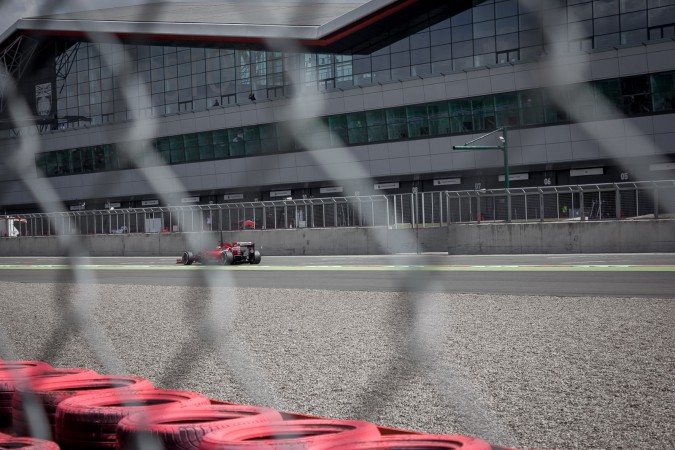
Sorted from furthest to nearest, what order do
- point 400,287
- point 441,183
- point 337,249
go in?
point 441,183
point 337,249
point 400,287

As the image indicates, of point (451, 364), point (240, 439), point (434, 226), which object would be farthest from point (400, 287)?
point (434, 226)

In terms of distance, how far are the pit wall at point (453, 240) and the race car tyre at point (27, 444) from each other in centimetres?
1257

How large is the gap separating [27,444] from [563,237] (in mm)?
19226

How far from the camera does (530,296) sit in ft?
30.7

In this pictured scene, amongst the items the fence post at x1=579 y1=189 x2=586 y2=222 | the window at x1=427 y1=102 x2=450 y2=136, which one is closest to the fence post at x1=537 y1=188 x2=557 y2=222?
the fence post at x1=579 y1=189 x2=586 y2=222

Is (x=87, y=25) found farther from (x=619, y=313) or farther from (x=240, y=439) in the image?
(x=619, y=313)

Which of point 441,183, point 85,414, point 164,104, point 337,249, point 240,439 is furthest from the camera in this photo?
point 441,183

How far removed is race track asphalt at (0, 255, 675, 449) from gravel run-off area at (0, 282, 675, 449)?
2cm

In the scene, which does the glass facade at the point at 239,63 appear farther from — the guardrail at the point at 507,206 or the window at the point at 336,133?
the guardrail at the point at 507,206

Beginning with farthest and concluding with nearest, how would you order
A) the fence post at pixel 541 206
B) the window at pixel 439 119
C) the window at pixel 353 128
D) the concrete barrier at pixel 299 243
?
the concrete barrier at pixel 299 243 < the fence post at pixel 541 206 < the window at pixel 439 119 < the window at pixel 353 128

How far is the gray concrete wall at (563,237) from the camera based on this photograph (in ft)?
61.5

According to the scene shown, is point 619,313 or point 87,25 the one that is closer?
point 87,25

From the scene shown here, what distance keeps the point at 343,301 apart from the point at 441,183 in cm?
2147

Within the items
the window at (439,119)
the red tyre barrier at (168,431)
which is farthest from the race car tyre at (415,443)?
the window at (439,119)
